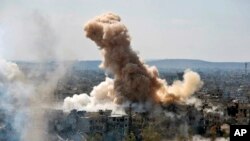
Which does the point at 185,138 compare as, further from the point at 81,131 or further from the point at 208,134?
the point at 81,131

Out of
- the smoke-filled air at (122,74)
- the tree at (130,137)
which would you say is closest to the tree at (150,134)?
the tree at (130,137)

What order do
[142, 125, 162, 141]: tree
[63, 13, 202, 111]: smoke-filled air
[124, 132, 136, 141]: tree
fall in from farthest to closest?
[63, 13, 202, 111]: smoke-filled air
[124, 132, 136, 141]: tree
[142, 125, 162, 141]: tree

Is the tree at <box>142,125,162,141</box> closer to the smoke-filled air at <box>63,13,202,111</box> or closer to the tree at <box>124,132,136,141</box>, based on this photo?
the tree at <box>124,132,136,141</box>

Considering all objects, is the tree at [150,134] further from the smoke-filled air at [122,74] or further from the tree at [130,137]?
the smoke-filled air at [122,74]

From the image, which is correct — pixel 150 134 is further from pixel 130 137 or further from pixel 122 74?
pixel 122 74

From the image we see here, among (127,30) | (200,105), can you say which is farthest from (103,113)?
(200,105)

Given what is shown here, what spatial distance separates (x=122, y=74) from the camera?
8394 cm

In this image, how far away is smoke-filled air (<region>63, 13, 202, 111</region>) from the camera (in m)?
83.0

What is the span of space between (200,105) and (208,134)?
20378 millimetres

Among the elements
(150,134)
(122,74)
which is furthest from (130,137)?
(122,74)

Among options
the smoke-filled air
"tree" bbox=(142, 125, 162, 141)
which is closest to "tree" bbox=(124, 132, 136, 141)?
"tree" bbox=(142, 125, 162, 141)

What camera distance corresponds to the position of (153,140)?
6938cm

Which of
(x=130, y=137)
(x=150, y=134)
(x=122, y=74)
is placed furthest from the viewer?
(x=122, y=74)

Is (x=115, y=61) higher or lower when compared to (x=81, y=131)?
higher
